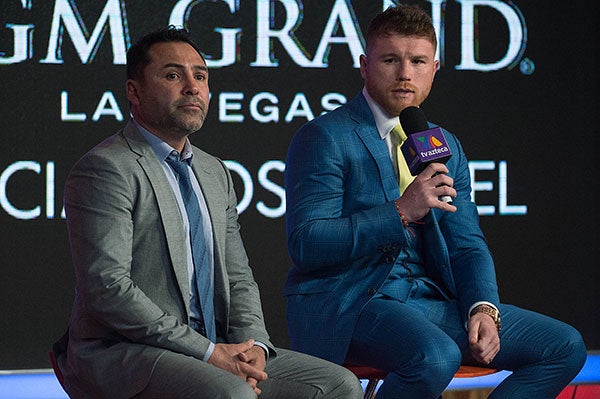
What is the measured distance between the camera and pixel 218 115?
5000mm

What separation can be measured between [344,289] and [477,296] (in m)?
0.42

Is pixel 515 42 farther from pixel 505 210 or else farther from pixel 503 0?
pixel 505 210

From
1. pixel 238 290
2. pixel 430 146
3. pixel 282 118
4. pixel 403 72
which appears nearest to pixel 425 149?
pixel 430 146

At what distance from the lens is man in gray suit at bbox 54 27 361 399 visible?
2.50 m

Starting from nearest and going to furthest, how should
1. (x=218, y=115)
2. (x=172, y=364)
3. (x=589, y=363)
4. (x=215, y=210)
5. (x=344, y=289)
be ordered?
(x=172, y=364)
(x=215, y=210)
(x=344, y=289)
(x=218, y=115)
(x=589, y=363)

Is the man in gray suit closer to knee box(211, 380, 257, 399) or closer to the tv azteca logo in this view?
knee box(211, 380, 257, 399)

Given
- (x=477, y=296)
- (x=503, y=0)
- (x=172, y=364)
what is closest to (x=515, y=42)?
(x=503, y=0)

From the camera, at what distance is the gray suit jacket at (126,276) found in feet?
8.23

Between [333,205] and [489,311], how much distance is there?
1.91ft

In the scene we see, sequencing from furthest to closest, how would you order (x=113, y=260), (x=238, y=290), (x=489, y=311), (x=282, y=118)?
(x=282, y=118), (x=489, y=311), (x=238, y=290), (x=113, y=260)

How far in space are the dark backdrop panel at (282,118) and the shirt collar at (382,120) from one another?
184cm

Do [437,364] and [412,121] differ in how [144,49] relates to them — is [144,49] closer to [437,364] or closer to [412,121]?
[412,121]

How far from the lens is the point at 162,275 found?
8.63 ft

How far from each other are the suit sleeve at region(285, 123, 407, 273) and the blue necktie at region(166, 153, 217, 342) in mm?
388
